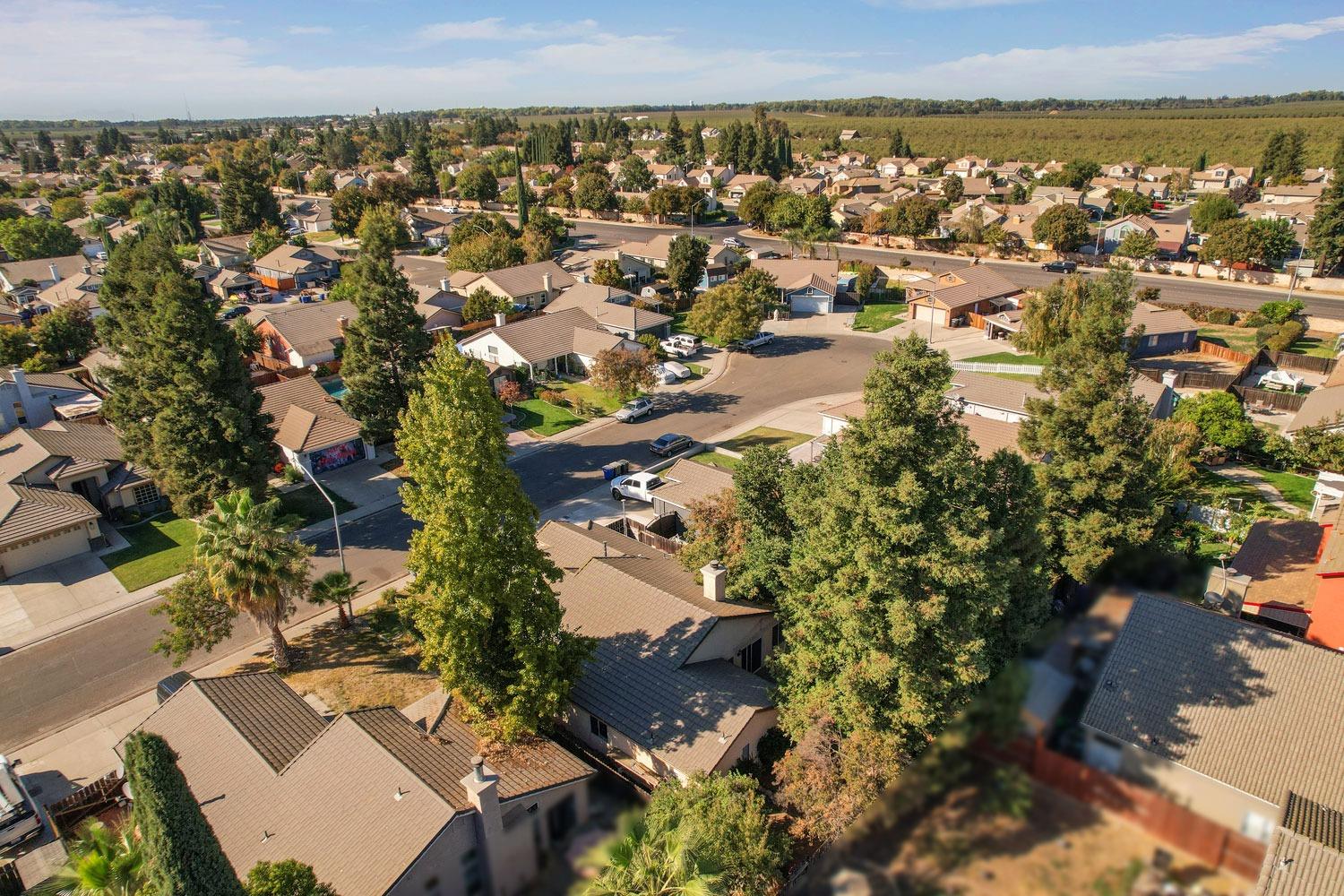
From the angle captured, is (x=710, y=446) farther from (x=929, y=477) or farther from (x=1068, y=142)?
(x=1068, y=142)

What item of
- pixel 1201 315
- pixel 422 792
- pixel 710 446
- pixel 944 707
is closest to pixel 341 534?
pixel 710 446

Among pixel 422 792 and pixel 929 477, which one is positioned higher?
pixel 929 477

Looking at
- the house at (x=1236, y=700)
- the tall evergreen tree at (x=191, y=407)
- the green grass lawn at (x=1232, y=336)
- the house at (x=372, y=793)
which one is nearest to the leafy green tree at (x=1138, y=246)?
the green grass lawn at (x=1232, y=336)

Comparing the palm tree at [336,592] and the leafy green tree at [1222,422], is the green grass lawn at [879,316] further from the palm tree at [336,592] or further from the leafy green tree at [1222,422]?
the palm tree at [336,592]

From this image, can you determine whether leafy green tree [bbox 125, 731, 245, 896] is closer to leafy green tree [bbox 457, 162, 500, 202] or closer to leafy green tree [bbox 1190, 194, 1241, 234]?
leafy green tree [bbox 1190, 194, 1241, 234]

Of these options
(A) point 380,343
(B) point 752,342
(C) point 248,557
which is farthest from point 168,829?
(B) point 752,342

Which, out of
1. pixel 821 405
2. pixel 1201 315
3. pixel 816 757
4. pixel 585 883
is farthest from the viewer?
pixel 1201 315
